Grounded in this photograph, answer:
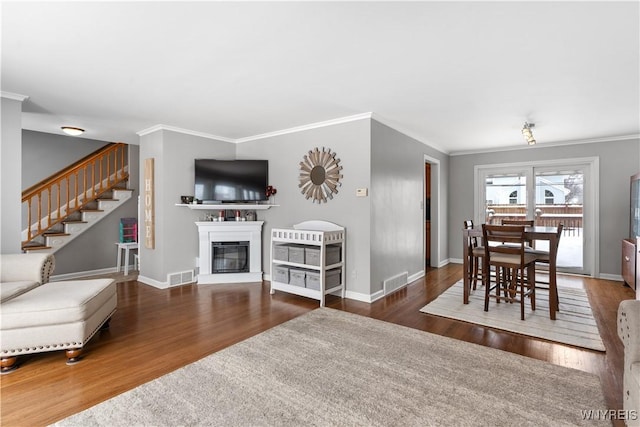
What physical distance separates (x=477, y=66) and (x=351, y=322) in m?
2.58

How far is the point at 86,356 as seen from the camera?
248cm

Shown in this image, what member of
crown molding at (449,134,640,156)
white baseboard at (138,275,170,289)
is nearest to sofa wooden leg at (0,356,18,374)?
white baseboard at (138,275,170,289)

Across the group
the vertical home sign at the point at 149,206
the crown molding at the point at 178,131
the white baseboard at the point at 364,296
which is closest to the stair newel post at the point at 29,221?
the vertical home sign at the point at 149,206

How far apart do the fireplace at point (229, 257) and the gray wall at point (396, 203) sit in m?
2.13

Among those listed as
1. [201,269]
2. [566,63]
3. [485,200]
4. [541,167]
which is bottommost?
[201,269]

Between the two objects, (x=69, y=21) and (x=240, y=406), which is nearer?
(x=240, y=406)

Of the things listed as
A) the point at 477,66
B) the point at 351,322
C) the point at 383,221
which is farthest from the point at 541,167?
the point at 351,322

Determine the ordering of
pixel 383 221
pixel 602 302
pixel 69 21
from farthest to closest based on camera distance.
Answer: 1. pixel 383 221
2. pixel 602 302
3. pixel 69 21

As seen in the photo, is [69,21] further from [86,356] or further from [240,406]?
[240,406]

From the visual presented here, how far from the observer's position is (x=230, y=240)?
15.9 feet

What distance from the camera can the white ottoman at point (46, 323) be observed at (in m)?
2.22

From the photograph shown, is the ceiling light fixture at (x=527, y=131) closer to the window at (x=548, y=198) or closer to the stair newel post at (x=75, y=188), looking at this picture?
the window at (x=548, y=198)

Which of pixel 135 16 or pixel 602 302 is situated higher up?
pixel 135 16

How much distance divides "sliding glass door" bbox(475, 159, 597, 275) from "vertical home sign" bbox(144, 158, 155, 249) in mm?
5861
